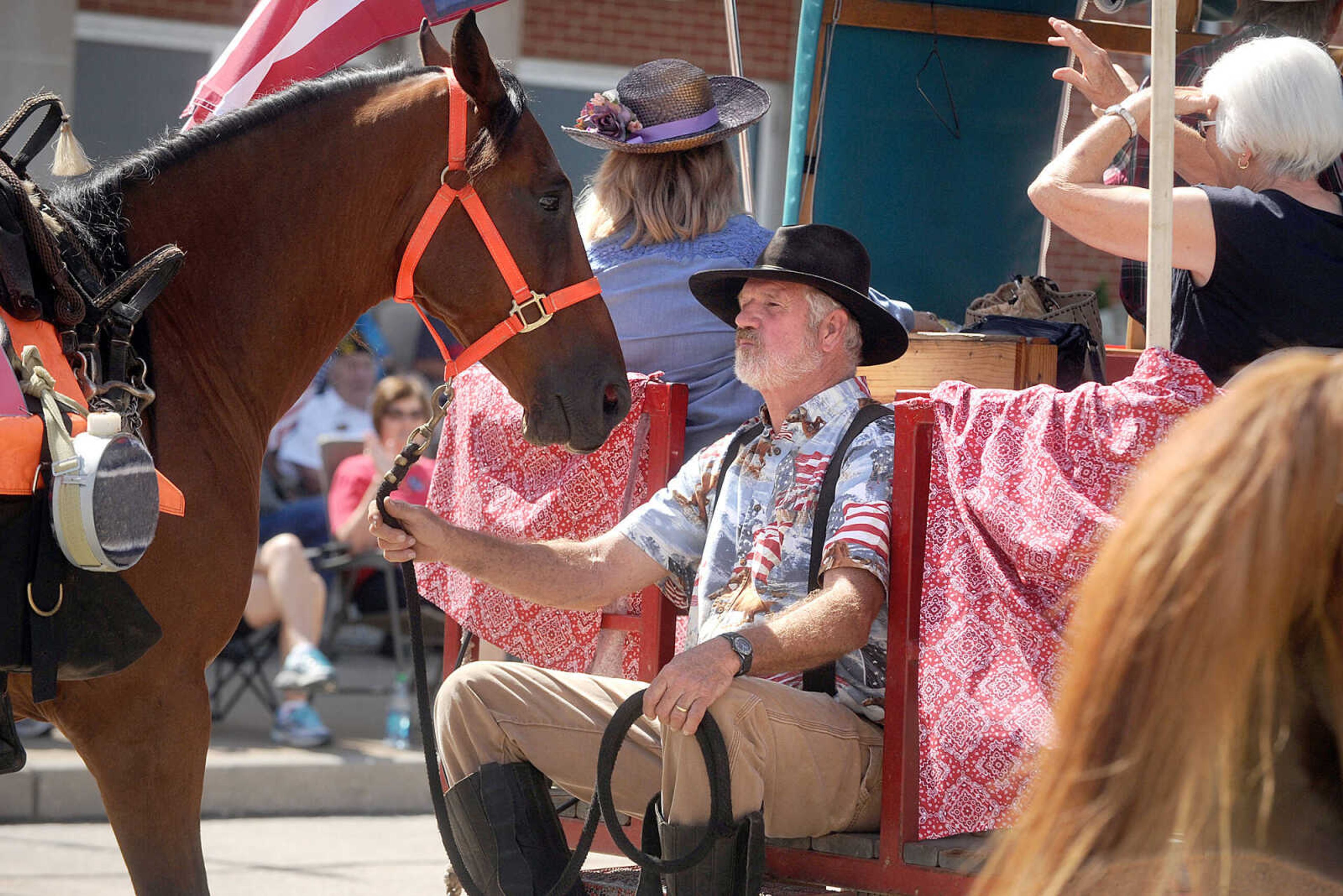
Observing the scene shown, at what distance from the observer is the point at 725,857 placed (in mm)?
2545

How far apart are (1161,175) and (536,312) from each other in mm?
1183

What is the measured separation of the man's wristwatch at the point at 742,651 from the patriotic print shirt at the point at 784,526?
17 cm

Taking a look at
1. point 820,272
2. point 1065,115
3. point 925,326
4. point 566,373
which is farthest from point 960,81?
point 566,373

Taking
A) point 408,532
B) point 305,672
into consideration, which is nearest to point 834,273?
point 408,532

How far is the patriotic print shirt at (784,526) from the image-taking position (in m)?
2.76

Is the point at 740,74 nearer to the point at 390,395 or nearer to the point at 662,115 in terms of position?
the point at 662,115

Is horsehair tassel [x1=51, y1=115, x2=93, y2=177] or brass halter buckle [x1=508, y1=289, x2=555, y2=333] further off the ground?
horsehair tassel [x1=51, y1=115, x2=93, y2=177]

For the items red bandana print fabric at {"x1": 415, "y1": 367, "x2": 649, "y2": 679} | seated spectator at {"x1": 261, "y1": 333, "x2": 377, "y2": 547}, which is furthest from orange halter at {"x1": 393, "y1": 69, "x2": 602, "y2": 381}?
seated spectator at {"x1": 261, "y1": 333, "x2": 377, "y2": 547}

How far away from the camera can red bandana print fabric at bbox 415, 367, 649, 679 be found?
11.0 ft

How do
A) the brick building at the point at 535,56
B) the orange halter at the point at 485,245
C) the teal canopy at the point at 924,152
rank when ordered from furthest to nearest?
the brick building at the point at 535,56
the teal canopy at the point at 924,152
the orange halter at the point at 485,245

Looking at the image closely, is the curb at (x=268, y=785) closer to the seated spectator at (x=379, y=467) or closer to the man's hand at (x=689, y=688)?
the seated spectator at (x=379, y=467)

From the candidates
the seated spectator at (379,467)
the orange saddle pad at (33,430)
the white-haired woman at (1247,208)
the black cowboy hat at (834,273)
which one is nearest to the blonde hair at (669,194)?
the black cowboy hat at (834,273)

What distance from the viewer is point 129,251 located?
8.76 feet

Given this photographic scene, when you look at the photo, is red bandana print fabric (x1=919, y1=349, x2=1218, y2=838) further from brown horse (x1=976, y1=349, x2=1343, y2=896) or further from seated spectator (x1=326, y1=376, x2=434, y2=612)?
seated spectator (x1=326, y1=376, x2=434, y2=612)
